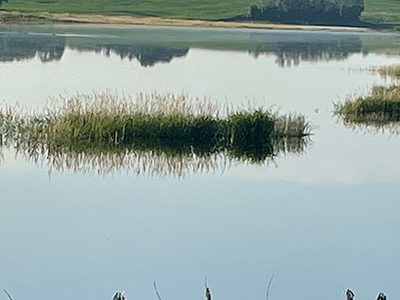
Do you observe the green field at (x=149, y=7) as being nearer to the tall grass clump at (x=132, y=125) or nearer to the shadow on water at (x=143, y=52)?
the shadow on water at (x=143, y=52)

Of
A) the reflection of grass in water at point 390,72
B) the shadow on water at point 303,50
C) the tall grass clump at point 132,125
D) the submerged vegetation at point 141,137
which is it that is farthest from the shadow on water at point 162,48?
the tall grass clump at point 132,125

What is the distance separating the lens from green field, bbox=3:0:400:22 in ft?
236

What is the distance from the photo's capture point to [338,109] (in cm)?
1859

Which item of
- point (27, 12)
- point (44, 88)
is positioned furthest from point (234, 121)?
point (27, 12)

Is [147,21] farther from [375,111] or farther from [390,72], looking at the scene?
[375,111]

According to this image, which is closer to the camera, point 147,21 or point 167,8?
point 147,21

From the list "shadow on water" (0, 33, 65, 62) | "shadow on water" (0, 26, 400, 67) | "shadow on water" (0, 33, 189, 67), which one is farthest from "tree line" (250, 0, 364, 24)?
"shadow on water" (0, 33, 189, 67)

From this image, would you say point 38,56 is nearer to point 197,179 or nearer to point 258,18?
point 197,179

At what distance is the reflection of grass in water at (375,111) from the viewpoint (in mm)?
16759

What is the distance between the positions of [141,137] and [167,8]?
6348cm

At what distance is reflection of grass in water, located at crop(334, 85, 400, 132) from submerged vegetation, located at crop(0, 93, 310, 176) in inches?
128

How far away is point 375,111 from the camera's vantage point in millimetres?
17219

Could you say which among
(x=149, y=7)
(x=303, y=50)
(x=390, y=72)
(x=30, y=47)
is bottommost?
(x=149, y=7)

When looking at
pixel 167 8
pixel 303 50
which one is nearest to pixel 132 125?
pixel 303 50
